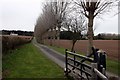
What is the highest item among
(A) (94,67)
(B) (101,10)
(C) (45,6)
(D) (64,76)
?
(C) (45,6)

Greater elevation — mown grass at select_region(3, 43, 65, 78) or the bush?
the bush

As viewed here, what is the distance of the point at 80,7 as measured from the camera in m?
24.5

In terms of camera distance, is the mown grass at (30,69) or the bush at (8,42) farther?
the bush at (8,42)

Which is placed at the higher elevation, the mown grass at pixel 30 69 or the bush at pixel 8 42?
the bush at pixel 8 42

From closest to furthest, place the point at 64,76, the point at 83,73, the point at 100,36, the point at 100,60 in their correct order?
the point at 100,60 < the point at 83,73 < the point at 64,76 < the point at 100,36

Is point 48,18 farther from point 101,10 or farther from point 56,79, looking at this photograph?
point 56,79

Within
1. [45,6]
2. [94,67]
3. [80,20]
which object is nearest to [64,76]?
[94,67]

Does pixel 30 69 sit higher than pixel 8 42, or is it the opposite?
pixel 8 42

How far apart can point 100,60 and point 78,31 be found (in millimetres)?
29424

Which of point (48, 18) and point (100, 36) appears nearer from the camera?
point (48, 18)

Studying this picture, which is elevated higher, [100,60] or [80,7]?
[80,7]

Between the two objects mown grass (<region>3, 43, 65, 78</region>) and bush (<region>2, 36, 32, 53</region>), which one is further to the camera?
bush (<region>2, 36, 32, 53</region>)

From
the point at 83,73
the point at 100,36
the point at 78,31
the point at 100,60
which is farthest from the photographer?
the point at 100,36

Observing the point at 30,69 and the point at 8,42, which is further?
the point at 8,42
